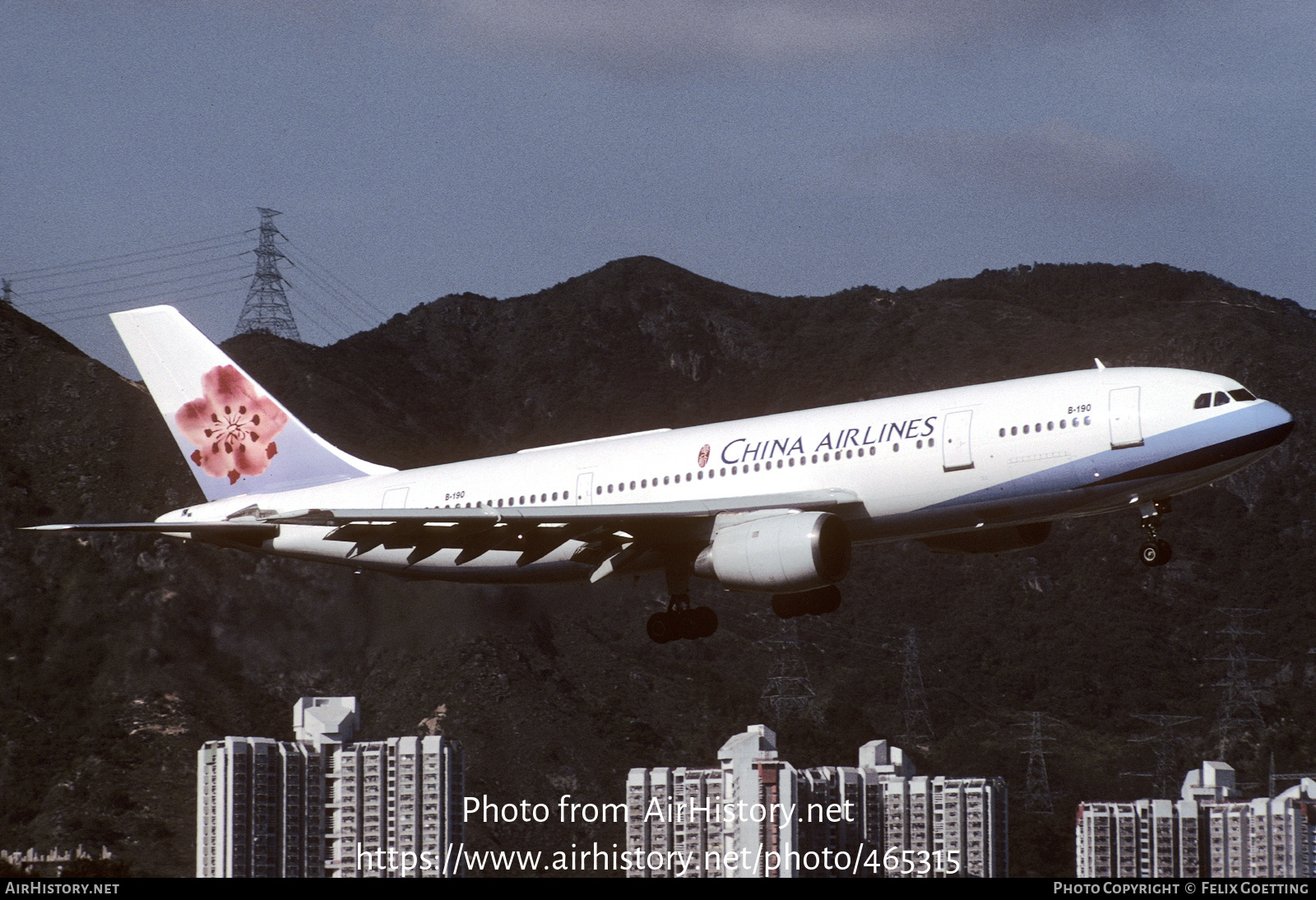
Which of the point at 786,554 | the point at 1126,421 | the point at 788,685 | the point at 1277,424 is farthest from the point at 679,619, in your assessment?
the point at 788,685

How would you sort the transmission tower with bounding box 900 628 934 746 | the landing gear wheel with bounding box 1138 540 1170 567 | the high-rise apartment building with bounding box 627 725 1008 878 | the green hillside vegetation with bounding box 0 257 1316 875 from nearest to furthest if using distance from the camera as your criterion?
the landing gear wheel with bounding box 1138 540 1170 567
the green hillside vegetation with bounding box 0 257 1316 875
the high-rise apartment building with bounding box 627 725 1008 878
the transmission tower with bounding box 900 628 934 746

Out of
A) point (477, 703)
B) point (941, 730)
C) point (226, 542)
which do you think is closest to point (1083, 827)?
point (941, 730)

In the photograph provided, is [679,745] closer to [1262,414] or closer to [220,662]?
[220,662]

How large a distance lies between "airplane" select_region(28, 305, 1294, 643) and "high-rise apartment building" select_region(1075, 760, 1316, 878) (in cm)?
12946

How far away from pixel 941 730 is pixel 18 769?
339 ft

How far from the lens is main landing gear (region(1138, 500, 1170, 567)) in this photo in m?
42.0

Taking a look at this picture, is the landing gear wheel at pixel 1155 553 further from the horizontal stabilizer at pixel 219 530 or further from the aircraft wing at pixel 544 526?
the horizontal stabilizer at pixel 219 530

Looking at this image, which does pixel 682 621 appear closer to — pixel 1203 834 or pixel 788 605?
pixel 788 605

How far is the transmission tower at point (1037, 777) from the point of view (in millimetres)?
181000

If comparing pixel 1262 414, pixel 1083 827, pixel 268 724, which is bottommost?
pixel 1083 827

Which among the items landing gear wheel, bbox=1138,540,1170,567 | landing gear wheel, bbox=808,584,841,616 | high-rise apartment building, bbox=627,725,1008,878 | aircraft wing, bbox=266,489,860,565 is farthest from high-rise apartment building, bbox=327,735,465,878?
landing gear wheel, bbox=1138,540,1170,567

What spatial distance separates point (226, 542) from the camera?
5194 centimetres

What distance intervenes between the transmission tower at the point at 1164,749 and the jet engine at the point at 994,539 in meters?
147

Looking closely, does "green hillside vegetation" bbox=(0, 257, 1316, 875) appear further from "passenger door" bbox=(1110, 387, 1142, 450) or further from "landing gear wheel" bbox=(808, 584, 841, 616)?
"passenger door" bbox=(1110, 387, 1142, 450)
